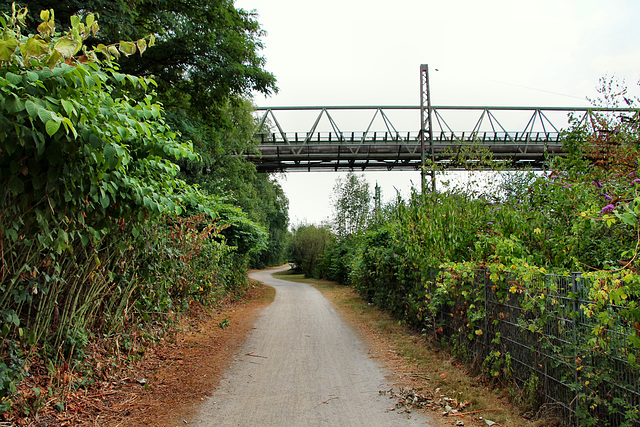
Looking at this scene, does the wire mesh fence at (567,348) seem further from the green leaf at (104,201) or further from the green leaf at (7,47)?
the green leaf at (7,47)

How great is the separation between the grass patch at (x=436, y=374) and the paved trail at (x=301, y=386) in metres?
0.33

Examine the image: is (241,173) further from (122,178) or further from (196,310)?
(122,178)

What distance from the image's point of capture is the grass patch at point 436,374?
4441 mm

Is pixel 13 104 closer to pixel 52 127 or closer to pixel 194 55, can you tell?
pixel 52 127

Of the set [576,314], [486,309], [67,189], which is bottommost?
[486,309]

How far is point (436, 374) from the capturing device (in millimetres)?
5969

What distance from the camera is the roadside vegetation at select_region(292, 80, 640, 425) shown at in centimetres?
334

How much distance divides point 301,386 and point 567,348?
10.3ft

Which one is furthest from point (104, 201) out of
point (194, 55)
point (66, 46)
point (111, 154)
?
point (194, 55)

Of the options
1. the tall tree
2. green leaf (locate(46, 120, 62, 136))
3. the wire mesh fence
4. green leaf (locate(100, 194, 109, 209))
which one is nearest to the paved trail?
the wire mesh fence

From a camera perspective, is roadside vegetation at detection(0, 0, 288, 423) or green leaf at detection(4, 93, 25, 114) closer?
green leaf at detection(4, 93, 25, 114)

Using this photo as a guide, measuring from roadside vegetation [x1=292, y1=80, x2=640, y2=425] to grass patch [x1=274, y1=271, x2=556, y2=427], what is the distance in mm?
181

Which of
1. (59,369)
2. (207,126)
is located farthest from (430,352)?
(207,126)

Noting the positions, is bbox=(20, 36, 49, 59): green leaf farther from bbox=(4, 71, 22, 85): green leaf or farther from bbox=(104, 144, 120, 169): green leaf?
bbox=(104, 144, 120, 169): green leaf
